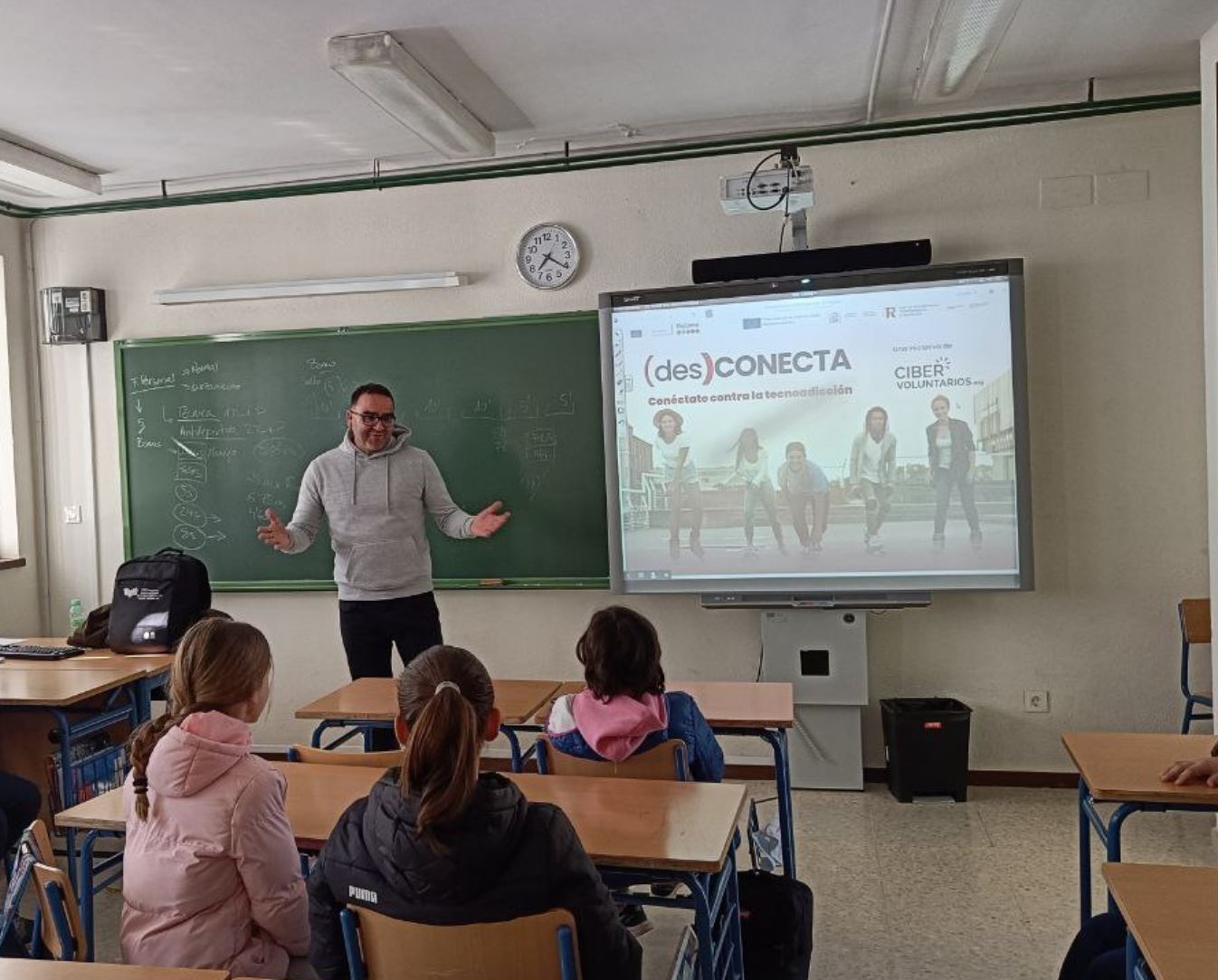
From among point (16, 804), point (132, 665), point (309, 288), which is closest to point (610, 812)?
point (16, 804)

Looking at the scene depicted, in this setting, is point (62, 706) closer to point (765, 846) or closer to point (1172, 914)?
point (765, 846)

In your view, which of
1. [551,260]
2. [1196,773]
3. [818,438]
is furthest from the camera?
[551,260]

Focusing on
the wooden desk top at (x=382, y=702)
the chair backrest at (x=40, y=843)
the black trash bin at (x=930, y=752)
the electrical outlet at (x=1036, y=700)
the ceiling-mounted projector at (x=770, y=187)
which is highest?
the ceiling-mounted projector at (x=770, y=187)

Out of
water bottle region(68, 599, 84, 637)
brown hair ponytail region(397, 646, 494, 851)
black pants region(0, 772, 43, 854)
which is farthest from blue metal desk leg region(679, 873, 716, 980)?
water bottle region(68, 599, 84, 637)

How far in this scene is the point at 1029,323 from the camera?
4.18m

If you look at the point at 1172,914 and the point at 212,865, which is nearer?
the point at 1172,914

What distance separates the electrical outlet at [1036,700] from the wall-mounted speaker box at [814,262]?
1.91 meters

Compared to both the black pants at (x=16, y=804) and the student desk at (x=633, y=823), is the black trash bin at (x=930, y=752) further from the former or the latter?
the black pants at (x=16, y=804)

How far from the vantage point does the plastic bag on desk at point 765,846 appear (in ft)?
8.95

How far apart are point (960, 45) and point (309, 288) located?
10.1ft

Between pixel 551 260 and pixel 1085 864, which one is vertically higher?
pixel 551 260

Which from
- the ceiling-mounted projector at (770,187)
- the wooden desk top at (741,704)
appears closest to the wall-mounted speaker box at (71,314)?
the ceiling-mounted projector at (770,187)

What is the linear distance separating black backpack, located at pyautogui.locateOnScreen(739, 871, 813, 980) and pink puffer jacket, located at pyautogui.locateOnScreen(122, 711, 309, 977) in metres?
1.03

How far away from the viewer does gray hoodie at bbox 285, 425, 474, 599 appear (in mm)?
4047
